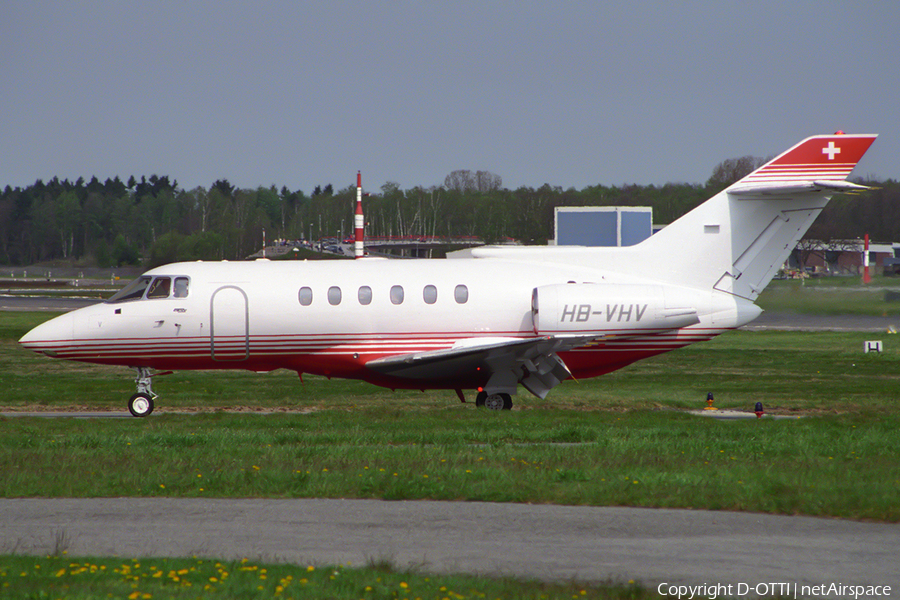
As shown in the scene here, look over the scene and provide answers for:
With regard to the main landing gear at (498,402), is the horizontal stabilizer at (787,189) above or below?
above

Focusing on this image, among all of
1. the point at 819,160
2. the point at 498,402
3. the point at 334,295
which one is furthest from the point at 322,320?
the point at 819,160

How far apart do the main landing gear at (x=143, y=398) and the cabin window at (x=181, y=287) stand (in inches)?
69.3

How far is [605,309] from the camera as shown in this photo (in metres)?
19.0

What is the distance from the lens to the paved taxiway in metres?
7.48

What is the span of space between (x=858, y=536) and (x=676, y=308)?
11017mm

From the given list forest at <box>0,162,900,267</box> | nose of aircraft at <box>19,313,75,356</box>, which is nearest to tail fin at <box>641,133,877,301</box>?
nose of aircraft at <box>19,313,75,356</box>

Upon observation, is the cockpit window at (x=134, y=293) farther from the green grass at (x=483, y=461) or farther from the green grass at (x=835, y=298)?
the green grass at (x=835, y=298)

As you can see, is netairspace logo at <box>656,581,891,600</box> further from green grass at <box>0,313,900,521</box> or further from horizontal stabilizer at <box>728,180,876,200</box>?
horizontal stabilizer at <box>728,180,876,200</box>

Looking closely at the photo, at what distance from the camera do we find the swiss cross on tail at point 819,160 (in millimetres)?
19359

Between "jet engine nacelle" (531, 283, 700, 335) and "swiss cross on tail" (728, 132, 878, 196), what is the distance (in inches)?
133

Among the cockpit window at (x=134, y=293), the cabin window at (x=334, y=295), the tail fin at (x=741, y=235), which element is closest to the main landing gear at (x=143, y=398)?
the cockpit window at (x=134, y=293)

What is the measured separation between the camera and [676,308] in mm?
19281

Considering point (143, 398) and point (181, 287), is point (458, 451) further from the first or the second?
point (181, 287)

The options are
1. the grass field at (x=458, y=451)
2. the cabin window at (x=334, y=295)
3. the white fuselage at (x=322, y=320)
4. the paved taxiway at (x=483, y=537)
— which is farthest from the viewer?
the cabin window at (x=334, y=295)
